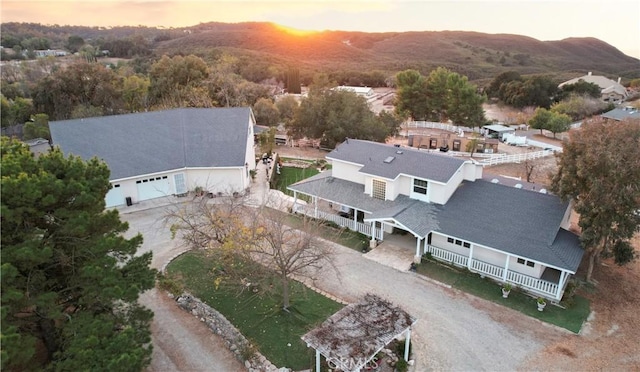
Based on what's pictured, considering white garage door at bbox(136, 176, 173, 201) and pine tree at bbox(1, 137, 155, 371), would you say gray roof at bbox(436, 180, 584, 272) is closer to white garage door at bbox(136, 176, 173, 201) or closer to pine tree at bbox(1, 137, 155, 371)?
pine tree at bbox(1, 137, 155, 371)

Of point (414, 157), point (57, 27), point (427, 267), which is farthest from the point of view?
point (57, 27)

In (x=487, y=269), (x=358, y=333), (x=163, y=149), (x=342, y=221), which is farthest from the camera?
(x=163, y=149)

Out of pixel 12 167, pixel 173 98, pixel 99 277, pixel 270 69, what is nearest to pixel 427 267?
pixel 99 277

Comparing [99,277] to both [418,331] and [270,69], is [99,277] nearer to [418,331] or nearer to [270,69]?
[418,331]

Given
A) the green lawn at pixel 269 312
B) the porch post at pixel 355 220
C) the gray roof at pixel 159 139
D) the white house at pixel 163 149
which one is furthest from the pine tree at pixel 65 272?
the gray roof at pixel 159 139

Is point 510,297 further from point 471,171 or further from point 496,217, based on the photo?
point 471,171

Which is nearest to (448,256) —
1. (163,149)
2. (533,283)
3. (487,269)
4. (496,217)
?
(487,269)
